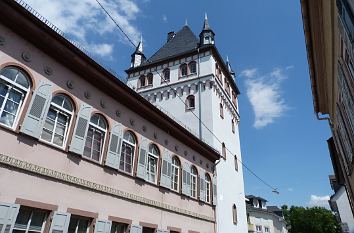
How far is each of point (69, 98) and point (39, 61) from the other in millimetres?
1640

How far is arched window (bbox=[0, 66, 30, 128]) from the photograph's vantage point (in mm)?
9008

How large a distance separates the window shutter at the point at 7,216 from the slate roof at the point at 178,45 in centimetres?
2315

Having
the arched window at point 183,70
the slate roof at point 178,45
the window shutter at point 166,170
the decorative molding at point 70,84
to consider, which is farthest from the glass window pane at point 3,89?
the slate roof at point 178,45

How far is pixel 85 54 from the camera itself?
38.6ft

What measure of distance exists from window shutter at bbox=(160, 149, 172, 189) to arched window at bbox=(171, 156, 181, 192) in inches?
23.9

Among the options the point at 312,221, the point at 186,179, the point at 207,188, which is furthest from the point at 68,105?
the point at 312,221

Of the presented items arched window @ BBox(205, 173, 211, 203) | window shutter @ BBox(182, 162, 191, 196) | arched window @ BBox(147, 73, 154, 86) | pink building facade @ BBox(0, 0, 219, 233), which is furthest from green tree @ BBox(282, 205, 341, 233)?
pink building facade @ BBox(0, 0, 219, 233)

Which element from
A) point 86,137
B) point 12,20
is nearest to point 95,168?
point 86,137

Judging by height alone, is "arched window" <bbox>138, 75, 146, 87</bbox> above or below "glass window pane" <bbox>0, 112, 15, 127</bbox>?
above

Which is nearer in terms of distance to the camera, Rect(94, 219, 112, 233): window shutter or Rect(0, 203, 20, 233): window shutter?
Rect(0, 203, 20, 233): window shutter

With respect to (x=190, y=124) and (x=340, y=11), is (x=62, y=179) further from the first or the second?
(x=190, y=124)

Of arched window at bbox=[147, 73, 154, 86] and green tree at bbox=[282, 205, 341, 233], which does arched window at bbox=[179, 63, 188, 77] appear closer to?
arched window at bbox=[147, 73, 154, 86]

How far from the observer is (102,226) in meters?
11.1

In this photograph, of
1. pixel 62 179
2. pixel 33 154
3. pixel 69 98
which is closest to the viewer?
pixel 33 154
